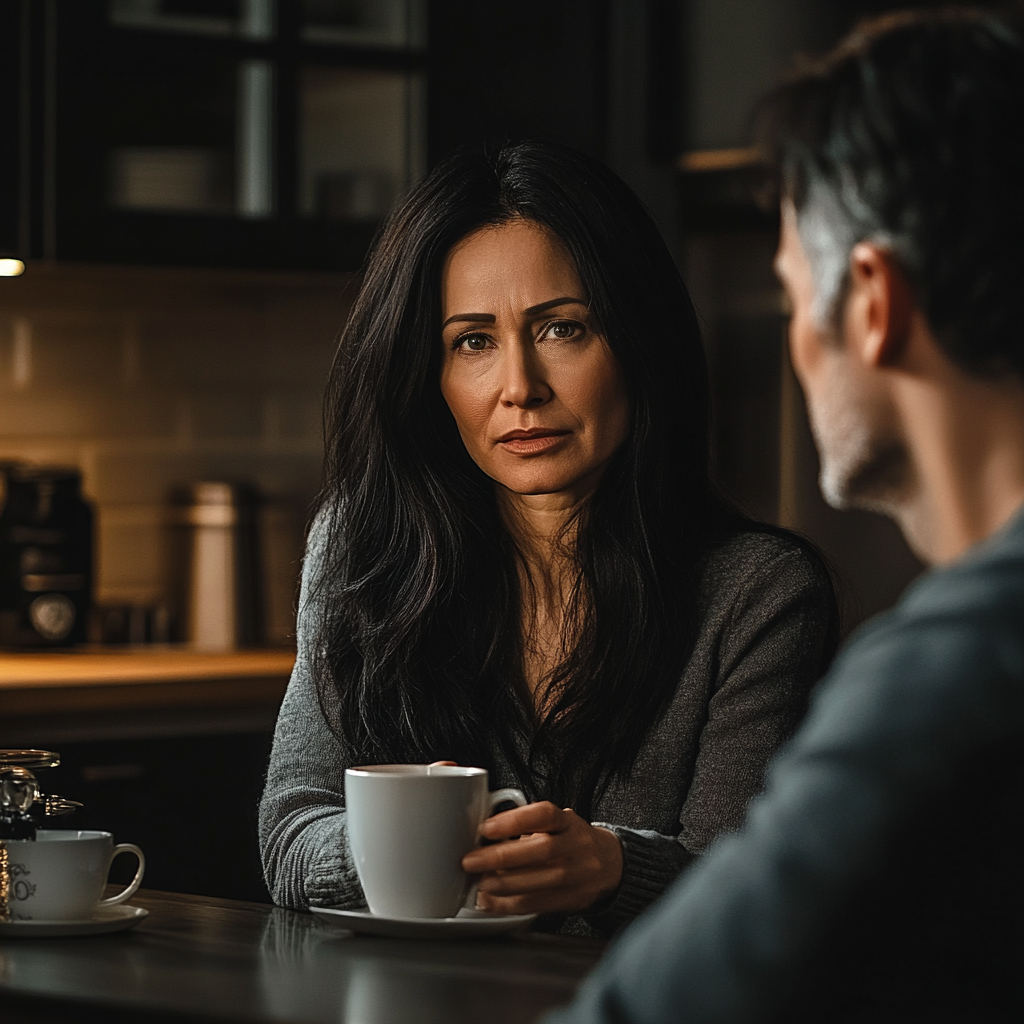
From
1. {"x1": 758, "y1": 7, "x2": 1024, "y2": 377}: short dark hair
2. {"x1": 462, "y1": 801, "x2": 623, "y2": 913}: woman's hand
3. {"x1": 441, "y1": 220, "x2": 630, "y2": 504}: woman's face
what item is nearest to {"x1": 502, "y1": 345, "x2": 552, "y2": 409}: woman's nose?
{"x1": 441, "y1": 220, "x2": 630, "y2": 504}: woman's face

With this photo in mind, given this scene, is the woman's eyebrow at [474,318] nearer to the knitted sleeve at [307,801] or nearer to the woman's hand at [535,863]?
the knitted sleeve at [307,801]

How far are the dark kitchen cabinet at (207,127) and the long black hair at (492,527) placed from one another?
1304 millimetres

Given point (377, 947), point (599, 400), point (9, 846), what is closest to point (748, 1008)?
point (377, 947)

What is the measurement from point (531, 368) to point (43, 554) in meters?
1.69

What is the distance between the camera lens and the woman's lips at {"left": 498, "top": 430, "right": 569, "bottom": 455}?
1489 millimetres

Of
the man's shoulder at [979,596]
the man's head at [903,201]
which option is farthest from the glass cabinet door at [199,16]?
the man's shoulder at [979,596]

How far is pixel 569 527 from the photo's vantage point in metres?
1.57

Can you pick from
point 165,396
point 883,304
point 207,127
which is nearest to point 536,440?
point 883,304

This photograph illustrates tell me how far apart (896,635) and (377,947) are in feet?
1.58

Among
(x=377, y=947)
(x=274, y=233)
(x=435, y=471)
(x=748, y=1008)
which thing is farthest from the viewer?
(x=274, y=233)

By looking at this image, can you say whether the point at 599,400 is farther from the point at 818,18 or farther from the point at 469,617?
the point at 818,18

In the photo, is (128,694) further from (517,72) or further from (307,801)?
(517,72)

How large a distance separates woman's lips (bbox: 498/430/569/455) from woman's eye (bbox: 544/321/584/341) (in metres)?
0.09

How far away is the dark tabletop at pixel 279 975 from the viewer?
83cm
